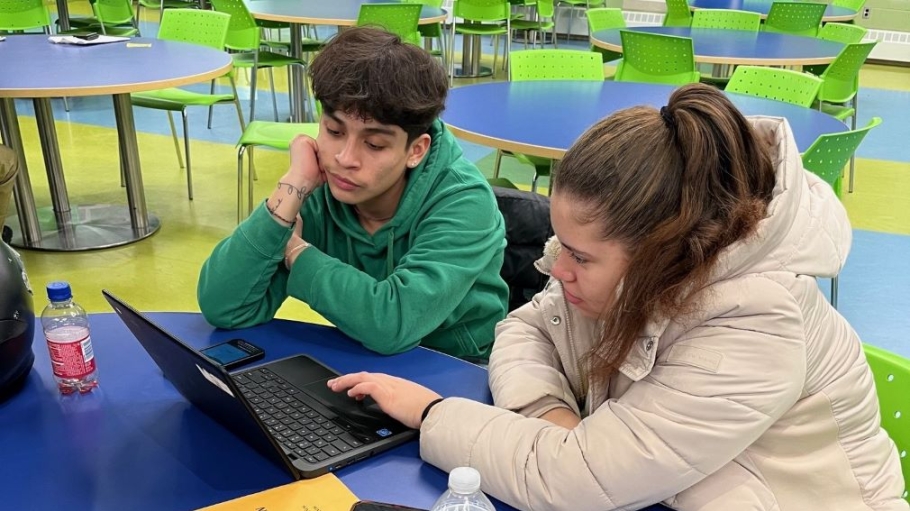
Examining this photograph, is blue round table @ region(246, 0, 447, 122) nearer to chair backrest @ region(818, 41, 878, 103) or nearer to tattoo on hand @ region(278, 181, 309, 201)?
chair backrest @ region(818, 41, 878, 103)

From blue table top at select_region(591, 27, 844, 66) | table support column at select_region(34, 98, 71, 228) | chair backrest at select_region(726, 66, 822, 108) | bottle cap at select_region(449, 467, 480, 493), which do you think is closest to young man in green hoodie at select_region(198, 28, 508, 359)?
bottle cap at select_region(449, 467, 480, 493)

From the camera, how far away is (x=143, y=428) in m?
1.01

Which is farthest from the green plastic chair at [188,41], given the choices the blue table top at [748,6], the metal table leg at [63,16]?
the blue table top at [748,6]

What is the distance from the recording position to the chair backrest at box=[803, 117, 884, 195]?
213 centimetres

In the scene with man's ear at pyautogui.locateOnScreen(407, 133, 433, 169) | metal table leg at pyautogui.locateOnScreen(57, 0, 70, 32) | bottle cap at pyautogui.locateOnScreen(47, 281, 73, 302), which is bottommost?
metal table leg at pyautogui.locateOnScreen(57, 0, 70, 32)

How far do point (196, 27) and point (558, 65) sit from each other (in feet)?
6.69

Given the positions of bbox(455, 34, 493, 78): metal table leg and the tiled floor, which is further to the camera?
bbox(455, 34, 493, 78): metal table leg

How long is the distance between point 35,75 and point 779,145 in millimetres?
2986

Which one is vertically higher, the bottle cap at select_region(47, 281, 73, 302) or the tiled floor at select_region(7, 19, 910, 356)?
the bottle cap at select_region(47, 281, 73, 302)

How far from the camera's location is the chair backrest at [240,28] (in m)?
4.74

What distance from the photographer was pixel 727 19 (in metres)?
5.16

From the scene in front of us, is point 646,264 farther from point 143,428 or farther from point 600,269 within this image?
point 143,428

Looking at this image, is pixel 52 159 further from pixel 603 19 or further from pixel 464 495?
pixel 464 495

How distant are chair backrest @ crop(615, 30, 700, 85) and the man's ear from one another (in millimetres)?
2536
